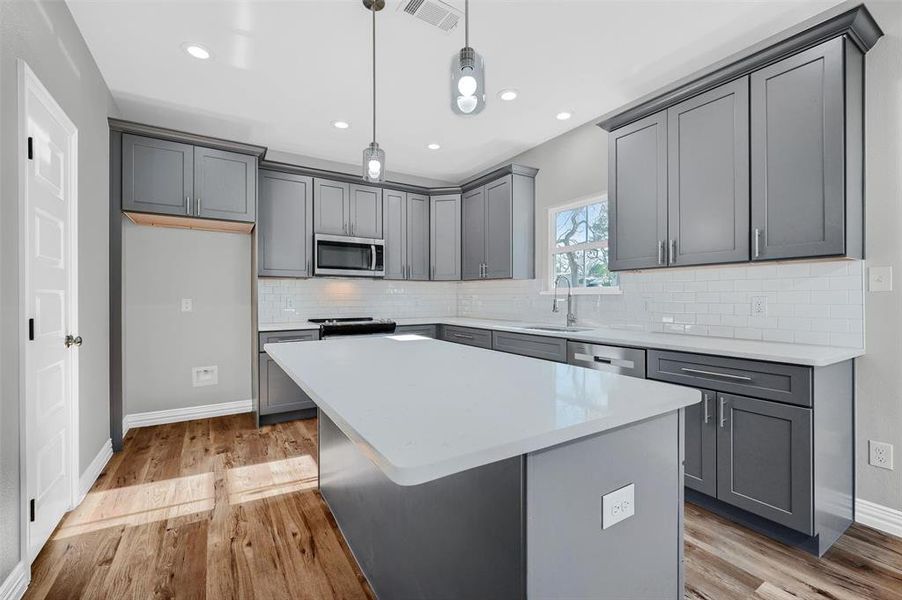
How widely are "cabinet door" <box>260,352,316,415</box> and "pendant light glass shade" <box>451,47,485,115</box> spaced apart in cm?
298

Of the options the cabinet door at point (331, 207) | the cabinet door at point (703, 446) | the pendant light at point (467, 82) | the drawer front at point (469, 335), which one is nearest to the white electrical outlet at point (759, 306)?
the cabinet door at point (703, 446)

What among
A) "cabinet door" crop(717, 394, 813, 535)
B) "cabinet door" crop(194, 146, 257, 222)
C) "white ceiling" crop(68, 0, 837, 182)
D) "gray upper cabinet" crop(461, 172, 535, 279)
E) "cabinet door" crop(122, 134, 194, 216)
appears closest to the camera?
"cabinet door" crop(717, 394, 813, 535)

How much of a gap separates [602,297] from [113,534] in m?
3.46

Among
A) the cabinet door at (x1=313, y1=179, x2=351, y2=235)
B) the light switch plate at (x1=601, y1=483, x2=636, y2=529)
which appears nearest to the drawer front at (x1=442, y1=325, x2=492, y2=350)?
the cabinet door at (x1=313, y1=179, x2=351, y2=235)

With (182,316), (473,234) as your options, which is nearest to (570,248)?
(473,234)

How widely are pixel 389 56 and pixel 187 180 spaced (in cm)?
200

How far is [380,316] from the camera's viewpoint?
4.85 m

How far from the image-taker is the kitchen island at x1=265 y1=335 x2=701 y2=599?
0.83 m

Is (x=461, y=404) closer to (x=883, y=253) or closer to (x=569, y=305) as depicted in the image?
(x=883, y=253)

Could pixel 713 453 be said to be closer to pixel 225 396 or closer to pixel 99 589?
pixel 99 589

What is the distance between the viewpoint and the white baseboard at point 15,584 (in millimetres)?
1516

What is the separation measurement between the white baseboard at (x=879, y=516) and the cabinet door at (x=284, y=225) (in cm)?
420

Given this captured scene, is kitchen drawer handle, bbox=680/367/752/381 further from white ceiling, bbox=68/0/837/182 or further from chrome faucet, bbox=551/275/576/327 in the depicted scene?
white ceiling, bbox=68/0/837/182

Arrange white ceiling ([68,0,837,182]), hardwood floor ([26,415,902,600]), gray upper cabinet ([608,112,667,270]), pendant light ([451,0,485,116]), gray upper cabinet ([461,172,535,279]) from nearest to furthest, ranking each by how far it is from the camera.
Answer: pendant light ([451,0,485,116]), hardwood floor ([26,415,902,600]), white ceiling ([68,0,837,182]), gray upper cabinet ([608,112,667,270]), gray upper cabinet ([461,172,535,279])
